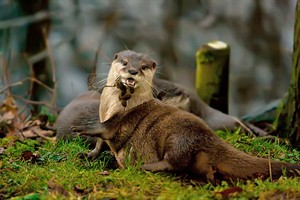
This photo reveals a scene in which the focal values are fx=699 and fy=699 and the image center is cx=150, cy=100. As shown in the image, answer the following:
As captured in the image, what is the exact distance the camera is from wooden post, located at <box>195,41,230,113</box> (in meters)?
6.08

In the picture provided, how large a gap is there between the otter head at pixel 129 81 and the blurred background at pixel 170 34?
16.9 feet

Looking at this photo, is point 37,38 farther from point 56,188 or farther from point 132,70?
point 56,188

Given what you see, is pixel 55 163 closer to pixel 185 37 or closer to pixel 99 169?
pixel 99 169

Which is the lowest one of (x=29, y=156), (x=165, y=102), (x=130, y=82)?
(x=29, y=156)

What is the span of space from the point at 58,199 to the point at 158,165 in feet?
2.23

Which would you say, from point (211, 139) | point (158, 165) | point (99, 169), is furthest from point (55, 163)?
point (211, 139)

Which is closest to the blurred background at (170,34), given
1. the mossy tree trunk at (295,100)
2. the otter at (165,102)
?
the otter at (165,102)

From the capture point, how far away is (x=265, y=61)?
1005 centimetres

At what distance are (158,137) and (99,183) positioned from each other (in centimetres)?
47

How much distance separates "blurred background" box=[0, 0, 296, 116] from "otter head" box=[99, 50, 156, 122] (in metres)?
5.16

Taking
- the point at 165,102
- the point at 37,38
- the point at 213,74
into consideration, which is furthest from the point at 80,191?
the point at 37,38

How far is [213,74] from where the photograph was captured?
6.14m

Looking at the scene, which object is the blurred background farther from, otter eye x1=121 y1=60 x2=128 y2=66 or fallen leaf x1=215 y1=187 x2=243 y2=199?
fallen leaf x1=215 y1=187 x2=243 y2=199

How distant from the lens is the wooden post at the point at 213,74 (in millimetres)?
6078
